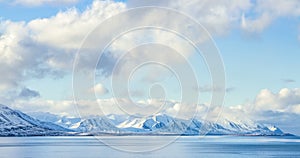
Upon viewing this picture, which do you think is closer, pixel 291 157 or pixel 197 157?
pixel 197 157

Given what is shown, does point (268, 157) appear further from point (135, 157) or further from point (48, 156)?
point (48, 156)

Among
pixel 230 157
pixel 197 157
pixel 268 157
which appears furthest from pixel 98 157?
pixel 268 157

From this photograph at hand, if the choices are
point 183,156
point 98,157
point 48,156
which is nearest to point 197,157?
point 183,156

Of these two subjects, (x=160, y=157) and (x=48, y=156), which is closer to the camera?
(x=160, y=157)

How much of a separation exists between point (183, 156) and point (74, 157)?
40544 millimetres

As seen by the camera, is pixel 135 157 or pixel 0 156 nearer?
pixel 135 157

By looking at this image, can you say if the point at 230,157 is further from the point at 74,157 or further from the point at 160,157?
the point at 74,157

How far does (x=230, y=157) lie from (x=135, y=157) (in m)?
37.3

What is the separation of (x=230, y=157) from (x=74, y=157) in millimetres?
57761

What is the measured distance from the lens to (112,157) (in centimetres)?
17875

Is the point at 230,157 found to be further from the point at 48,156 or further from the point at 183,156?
the point at 48,156

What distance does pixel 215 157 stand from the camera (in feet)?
615

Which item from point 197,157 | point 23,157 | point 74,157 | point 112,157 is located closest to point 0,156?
point 23,157

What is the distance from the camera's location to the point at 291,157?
647 feet
